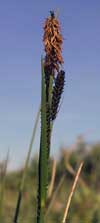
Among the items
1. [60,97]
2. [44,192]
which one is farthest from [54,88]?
[44,192]

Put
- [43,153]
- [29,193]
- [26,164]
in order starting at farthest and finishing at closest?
[29,193] → [26,164] → [43,153]

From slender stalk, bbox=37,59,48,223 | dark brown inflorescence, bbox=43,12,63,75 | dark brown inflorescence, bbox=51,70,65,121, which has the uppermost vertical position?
dark brown inflorescence, bbox=43,12,63,75

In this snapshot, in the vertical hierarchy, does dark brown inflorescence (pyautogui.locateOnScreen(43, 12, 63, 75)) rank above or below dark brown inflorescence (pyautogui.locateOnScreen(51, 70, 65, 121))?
above

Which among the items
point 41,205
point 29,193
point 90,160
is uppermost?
point 90,160

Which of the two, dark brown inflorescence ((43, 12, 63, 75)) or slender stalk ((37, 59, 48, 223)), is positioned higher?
dark brown inflorescence ((43, 12, 63, 75))

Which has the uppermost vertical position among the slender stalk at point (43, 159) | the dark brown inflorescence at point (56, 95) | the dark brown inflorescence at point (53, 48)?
the dark brown inflorescence at point (53, 48)

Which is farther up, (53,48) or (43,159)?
(53,48)

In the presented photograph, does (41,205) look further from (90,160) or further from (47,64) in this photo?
(90,160)

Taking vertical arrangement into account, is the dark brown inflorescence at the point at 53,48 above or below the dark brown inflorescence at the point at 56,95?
above
